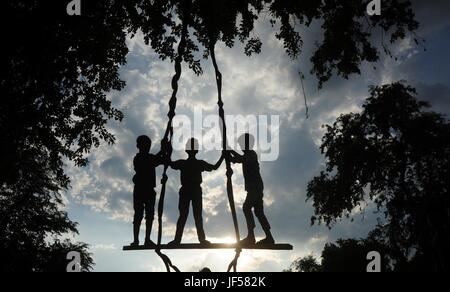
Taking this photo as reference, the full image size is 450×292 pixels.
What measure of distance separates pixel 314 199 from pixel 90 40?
57.9 ft

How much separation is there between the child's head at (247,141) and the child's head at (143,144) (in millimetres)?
1780

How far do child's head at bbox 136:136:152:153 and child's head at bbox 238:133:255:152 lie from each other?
1.78m

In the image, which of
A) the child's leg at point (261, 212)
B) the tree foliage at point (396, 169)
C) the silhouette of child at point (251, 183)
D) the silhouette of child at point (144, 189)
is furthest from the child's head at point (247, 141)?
the tree foliage at point (396, 169)

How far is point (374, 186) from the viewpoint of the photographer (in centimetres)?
2264

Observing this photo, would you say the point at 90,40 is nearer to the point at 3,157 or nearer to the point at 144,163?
the point at 3,157

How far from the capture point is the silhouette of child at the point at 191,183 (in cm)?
686

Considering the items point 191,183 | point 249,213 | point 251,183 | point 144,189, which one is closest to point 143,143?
point 144,189

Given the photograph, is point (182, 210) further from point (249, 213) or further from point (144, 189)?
point (249, 213)

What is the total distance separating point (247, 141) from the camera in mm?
6719

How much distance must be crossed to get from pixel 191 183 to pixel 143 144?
1189mm

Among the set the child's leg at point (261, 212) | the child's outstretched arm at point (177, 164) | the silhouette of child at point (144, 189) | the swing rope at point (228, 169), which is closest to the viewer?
the swing rope at point (228, 169)

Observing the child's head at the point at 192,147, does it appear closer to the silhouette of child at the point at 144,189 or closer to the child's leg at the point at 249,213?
the silhouette of child at the point at 144,189

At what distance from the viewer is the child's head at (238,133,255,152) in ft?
21.9
